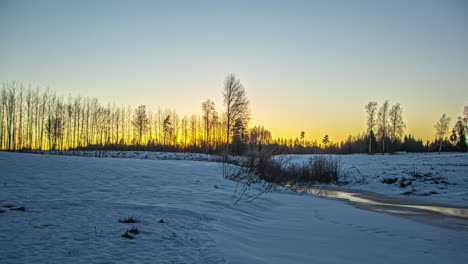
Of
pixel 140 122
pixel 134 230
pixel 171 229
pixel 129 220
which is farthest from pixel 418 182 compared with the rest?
pixel 140 122

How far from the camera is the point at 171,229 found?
3.19m

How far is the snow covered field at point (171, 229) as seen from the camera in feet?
8.02

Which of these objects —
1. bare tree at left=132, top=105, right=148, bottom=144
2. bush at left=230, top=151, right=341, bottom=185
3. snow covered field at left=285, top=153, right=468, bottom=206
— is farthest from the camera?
bare tree at left=132, top=105, right=148, bottom=144

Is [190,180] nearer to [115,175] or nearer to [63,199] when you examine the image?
[115,175]

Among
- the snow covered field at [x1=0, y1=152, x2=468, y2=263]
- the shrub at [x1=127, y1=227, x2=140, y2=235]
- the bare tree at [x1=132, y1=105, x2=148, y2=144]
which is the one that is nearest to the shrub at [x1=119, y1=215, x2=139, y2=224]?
the snow covered field at [x1=0, y1=152, x2=468, y2=263]

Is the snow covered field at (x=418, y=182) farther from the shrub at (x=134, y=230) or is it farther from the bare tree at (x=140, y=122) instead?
the bare tree at (x=140, y=122)

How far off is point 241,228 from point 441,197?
1257cm

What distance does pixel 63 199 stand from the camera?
4039mm

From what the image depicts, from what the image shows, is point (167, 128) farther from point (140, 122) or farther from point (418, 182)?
point (418, 182)

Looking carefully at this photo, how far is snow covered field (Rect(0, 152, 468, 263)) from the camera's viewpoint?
2.44 m

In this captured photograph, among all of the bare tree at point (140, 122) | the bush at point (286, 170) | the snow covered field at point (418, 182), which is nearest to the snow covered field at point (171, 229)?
the bush at point (286, 170)

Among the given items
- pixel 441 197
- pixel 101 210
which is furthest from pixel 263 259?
pixel 441 197

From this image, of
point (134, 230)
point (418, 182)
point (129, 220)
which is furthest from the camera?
point (418, 182)

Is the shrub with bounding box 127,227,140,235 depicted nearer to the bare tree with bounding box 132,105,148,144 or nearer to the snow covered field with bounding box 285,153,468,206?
the snow covered field with bounding box 285,153,468,206
